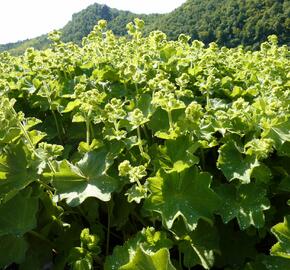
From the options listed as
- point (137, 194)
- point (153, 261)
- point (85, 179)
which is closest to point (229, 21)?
point (85, 179)

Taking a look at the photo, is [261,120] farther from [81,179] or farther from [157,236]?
[81,179]

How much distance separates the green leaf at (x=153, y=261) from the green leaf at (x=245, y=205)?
2.08 ft

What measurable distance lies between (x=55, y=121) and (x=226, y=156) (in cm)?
130

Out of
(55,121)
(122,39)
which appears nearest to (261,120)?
(55,121)

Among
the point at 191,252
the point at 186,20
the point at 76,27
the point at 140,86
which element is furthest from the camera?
the point at 76,27

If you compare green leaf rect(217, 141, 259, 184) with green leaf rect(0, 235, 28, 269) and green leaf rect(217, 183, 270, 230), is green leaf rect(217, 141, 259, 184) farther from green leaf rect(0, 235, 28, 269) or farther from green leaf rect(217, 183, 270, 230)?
green leaf rect(0, 235, 28, 269)

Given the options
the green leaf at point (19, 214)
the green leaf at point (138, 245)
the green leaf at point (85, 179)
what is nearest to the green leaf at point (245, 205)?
the green leaf at point (138, 245)

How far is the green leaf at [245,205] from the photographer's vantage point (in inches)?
86.2

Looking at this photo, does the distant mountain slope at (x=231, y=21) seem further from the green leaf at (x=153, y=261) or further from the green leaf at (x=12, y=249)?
the green leaf at (x=153, y=261)

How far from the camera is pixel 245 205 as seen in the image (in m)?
2.23

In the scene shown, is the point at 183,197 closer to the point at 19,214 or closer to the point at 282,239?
the point at 282,239

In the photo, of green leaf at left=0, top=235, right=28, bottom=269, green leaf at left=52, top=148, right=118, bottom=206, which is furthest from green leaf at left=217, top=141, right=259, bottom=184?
green leaf at left=0, top=235, right=28, bottom=269

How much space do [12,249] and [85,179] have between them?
536mm

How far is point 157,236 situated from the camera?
2.13 metres
